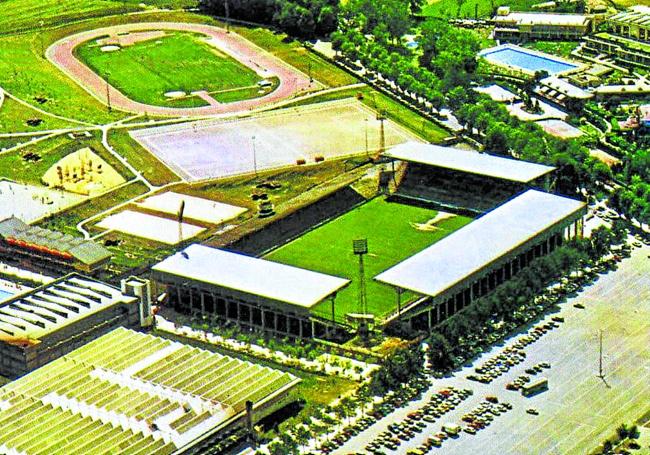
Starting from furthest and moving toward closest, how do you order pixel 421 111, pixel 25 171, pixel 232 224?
1. pixel 421 111
2. pixel 25 171
3. pixel 232 224

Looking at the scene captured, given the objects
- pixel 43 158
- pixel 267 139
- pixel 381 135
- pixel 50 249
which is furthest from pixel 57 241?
pixel 381 135

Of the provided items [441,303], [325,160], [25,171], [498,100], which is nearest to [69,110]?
[25,171]

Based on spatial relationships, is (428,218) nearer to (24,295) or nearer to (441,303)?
(441,303)

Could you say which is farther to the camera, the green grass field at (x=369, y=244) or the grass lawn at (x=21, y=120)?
the grass lawn at (x=21, y=120)

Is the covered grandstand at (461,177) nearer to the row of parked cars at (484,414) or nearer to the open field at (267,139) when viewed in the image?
the open field at (267,139)

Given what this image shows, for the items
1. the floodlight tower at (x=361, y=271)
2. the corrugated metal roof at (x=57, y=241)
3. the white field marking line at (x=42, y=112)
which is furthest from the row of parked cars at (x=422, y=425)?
the white field marking line at (x=42, y=112)

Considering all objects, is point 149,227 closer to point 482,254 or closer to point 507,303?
point 482,254

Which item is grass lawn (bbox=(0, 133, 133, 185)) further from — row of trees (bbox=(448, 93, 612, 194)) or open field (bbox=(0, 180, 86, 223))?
row of trees (bbox=(448, 93, 612, 194))
